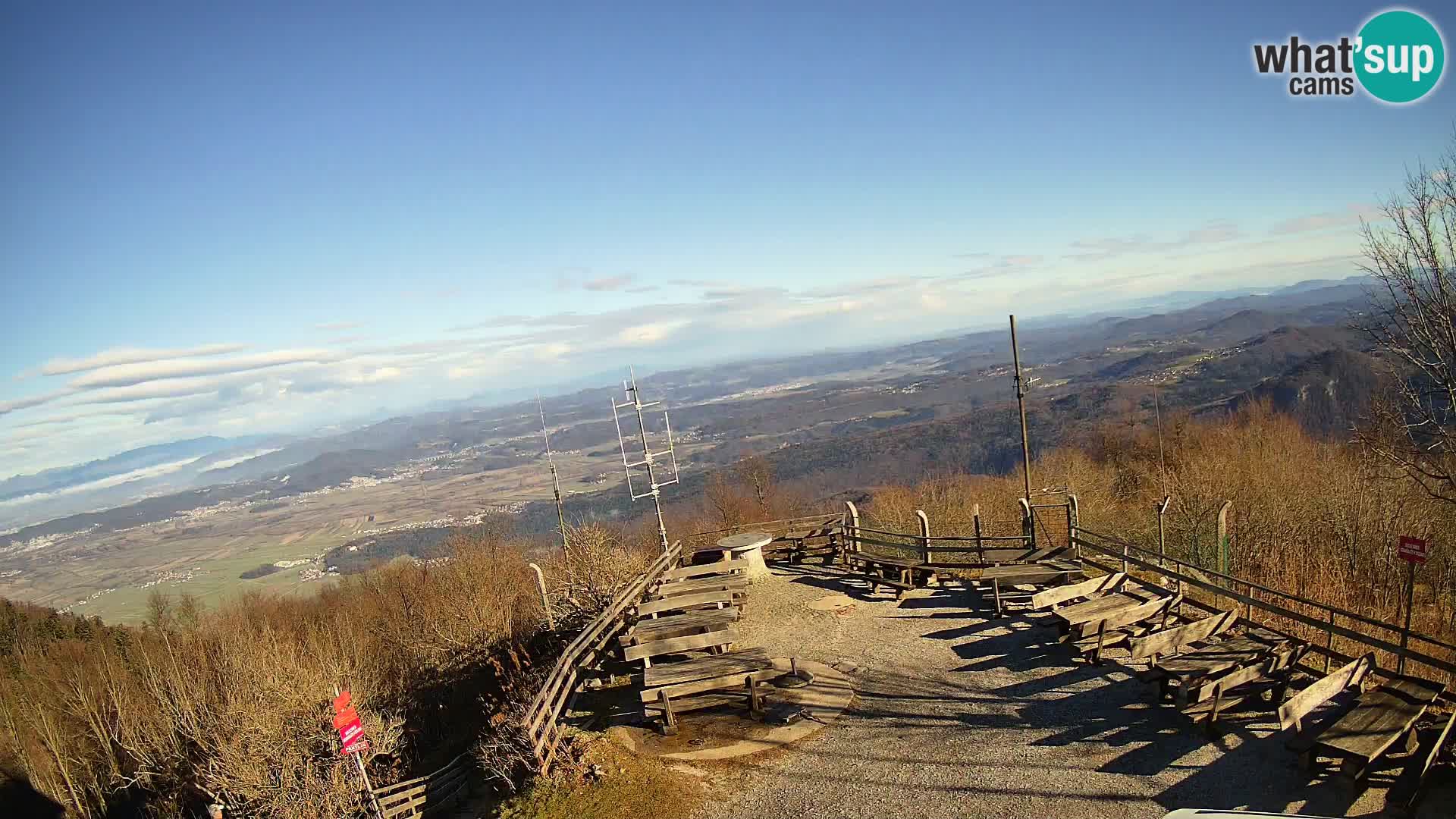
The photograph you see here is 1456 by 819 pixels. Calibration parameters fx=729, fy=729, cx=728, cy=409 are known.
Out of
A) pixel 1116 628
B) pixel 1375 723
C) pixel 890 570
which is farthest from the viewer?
pixel 890 570

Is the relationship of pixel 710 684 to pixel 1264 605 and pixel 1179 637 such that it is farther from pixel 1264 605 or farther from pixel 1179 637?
pixel 1264 605

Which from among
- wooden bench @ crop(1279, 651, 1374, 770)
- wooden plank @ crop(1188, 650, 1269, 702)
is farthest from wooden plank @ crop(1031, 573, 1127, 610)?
wooden bench @ crop(1279, 651, 1374, 770)

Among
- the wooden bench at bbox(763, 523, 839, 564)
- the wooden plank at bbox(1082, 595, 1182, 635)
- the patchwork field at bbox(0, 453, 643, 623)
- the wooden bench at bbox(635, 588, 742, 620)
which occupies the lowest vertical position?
the patchwork field at bbox(0, 453, 643, 623)

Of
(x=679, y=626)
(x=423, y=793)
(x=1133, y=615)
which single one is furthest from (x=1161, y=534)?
(x=423, y=793)

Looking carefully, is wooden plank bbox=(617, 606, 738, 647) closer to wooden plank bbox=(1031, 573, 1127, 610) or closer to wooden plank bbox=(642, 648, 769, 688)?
wooden plank bbox=(642, 648, 769, 688)

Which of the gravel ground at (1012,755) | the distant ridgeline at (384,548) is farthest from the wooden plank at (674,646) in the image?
the distant ridgeline at (384,548)

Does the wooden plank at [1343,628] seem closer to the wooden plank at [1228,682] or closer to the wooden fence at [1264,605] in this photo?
the wooden fence at [1264,605]
